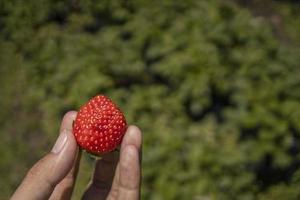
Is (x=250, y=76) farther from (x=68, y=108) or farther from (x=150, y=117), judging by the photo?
(x=68, y=108)

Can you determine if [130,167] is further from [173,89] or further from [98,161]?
[173,89]

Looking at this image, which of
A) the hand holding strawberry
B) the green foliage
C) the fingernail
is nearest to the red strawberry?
the hand holding strawberry

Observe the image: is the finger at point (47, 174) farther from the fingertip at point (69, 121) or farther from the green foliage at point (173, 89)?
the green foliage at point (173, 89)

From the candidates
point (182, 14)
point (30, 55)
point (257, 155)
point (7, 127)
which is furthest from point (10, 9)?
point (257, 155)

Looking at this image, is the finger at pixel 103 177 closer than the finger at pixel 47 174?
No

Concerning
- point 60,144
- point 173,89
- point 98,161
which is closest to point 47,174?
point 60,144

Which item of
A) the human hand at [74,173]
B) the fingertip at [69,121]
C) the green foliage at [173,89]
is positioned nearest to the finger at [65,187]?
the human hand at [74,173]

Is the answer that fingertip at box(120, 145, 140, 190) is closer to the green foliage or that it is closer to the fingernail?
the fingernail
